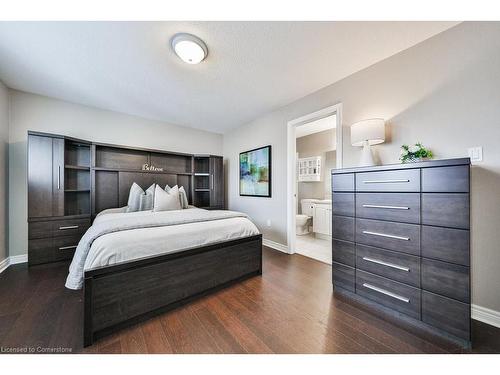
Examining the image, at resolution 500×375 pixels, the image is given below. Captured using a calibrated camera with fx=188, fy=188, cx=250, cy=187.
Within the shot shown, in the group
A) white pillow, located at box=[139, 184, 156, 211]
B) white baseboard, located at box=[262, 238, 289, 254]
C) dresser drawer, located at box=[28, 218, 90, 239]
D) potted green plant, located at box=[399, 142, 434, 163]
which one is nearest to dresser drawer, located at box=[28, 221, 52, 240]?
dresser drawer, located at box=[28, 218, 90, 239]

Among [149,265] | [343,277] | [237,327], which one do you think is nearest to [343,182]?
[343,277]

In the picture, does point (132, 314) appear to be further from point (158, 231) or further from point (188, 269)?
point (158, 231)

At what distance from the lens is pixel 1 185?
2.40 meters

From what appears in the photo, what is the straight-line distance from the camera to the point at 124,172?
10.7ft

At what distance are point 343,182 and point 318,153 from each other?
2.91 metres

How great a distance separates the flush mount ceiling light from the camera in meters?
1.63

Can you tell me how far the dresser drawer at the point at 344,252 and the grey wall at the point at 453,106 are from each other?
0.89 metres

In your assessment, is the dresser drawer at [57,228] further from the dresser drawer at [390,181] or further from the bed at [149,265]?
the dresser drawer at [390,181]

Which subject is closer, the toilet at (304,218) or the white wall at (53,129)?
the white wall at (53,129)

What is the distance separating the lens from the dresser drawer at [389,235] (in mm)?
1419

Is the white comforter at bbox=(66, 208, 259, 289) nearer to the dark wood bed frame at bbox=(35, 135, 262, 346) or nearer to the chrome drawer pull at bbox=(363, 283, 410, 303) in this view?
the dark wood bed frame at bbox=(35, 135, 262, 346)

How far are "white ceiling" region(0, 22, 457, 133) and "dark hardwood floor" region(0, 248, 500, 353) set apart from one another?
92.1 inches

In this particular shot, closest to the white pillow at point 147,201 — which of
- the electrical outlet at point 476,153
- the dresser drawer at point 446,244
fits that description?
the dresser drawer at point 446,244
